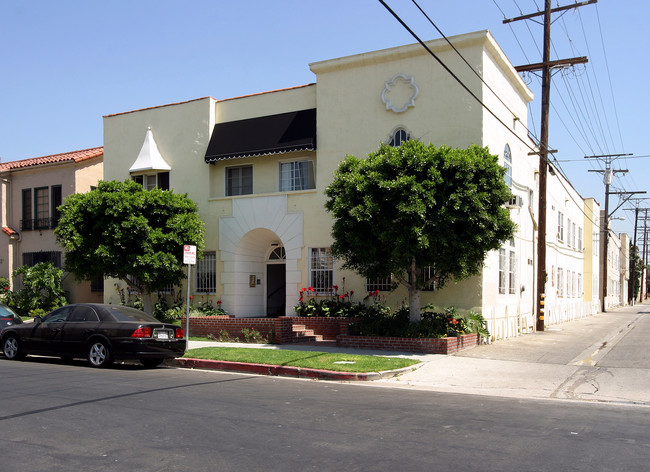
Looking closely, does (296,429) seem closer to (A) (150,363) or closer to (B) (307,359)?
(B) (307,359)

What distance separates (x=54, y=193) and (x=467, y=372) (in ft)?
65.1

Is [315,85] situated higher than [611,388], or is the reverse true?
[315,85]

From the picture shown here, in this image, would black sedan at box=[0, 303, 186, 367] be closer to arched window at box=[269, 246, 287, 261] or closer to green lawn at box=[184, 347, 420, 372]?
green lawn at box=[184, 347, 420, 372]

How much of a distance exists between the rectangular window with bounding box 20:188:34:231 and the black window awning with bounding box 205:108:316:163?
10.1 m

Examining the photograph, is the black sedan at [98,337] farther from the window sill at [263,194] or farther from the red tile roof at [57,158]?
the red tile roof at [57,158]

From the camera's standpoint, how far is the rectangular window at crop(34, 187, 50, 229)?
25.9 m

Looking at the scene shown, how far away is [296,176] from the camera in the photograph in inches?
807

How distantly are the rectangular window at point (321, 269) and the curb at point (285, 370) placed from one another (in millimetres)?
6401

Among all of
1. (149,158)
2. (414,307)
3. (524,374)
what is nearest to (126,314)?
(414,307)

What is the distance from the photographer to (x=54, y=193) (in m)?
25.7

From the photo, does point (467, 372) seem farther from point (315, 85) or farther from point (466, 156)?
point (315, 85)

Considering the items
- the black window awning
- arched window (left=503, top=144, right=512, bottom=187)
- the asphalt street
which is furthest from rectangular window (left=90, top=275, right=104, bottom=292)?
arched window (left=503, top=144, right=512, bottom=187)

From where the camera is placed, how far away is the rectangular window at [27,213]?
26328 millimetres

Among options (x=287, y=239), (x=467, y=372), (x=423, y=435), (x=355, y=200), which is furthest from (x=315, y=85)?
(x=423, y=435)
